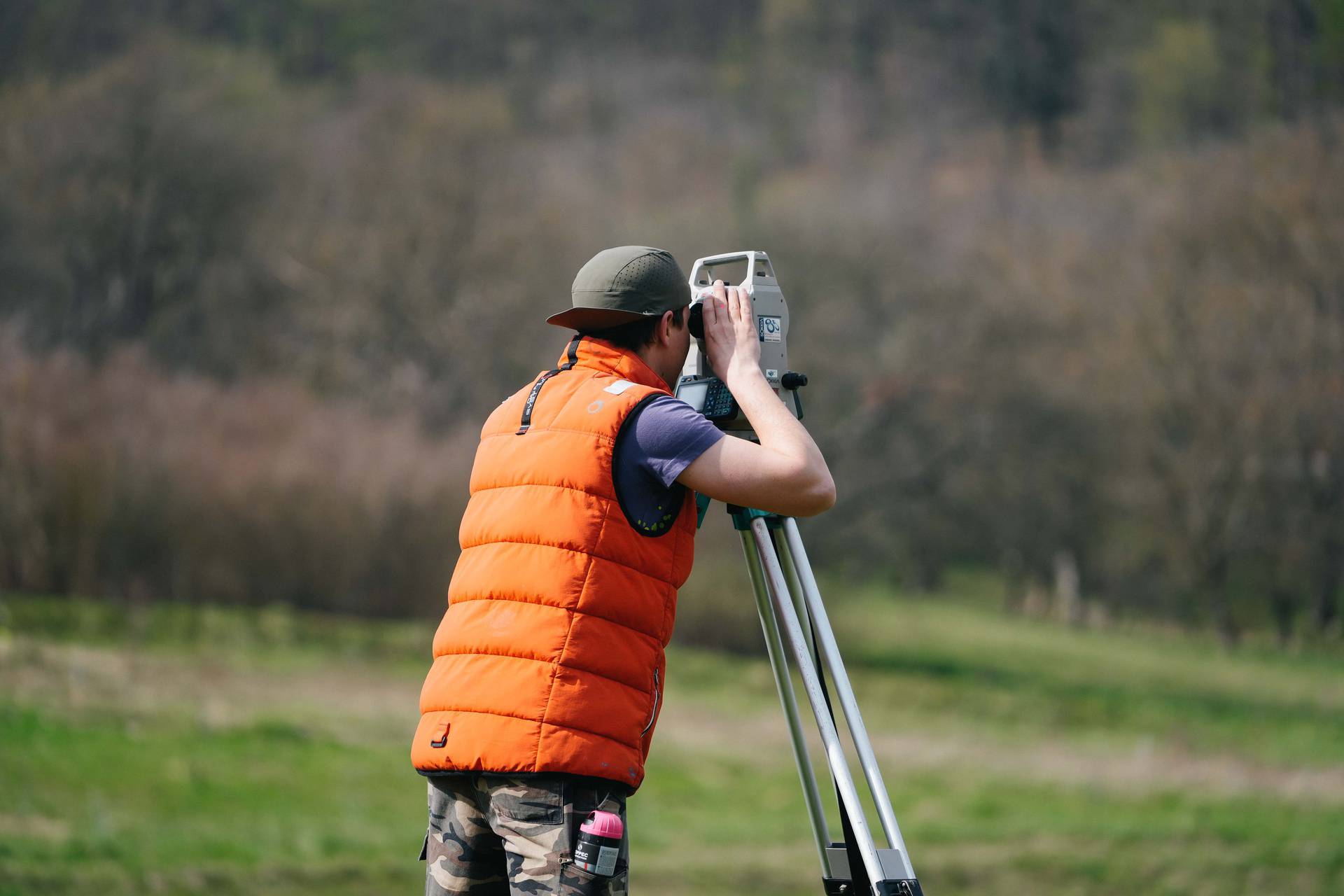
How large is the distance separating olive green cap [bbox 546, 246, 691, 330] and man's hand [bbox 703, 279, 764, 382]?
0.40 ft

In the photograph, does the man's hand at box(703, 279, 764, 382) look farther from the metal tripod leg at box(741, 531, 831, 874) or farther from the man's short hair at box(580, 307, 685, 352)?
the metal tripod leg at box(741, 531, 831, 874)

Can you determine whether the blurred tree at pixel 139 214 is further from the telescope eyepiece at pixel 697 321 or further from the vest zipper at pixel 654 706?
the vest zipper at pixel 654 706

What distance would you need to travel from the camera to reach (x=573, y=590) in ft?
6.42

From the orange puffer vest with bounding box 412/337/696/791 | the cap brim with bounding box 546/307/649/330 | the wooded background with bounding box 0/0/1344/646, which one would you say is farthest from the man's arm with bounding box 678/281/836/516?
the wooded background with bounding box 0/0/1344/646

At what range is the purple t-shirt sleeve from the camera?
2.00 meters

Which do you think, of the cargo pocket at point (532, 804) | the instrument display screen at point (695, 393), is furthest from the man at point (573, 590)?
the instrument display screen at point (695, 393)

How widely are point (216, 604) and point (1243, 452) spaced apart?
1479 centimetres

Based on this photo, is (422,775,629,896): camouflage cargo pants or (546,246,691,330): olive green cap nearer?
(422,775,629,896): camouflage cargo pants

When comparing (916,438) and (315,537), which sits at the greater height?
(916,438)

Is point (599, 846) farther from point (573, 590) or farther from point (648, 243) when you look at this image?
point (648, 243)

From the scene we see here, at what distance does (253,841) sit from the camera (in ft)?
25.1

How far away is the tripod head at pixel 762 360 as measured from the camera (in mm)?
2240

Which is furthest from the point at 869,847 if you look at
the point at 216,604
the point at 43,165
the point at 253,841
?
the point at 43,165

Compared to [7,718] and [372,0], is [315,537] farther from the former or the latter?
[372,0]
